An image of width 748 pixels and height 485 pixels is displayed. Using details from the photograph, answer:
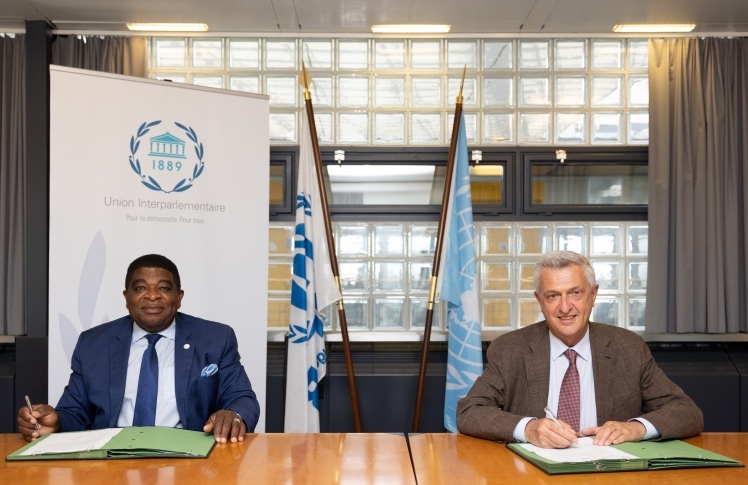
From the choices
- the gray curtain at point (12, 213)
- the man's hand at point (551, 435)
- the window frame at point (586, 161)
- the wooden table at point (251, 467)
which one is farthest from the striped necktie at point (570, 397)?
the gray curtain at point (12, 213)

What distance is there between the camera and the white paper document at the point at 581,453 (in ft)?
6.00

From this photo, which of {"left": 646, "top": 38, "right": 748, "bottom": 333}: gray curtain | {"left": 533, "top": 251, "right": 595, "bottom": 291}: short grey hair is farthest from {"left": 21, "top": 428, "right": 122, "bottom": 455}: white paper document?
{"left": 646, "top": 38, "right": 748, "bottom": 333}: gray curtain

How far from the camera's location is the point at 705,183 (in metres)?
4.34

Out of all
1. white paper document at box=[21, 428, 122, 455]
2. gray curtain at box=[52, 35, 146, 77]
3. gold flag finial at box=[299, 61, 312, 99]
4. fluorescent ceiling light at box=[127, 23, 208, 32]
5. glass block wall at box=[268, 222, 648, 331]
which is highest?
fluorescent ceiling light at box=[127, 23, 208, 32]

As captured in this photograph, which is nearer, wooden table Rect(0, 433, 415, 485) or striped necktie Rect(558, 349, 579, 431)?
wooden table Rect(0, 433, 415, 485)

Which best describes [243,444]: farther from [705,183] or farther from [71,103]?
[705,183]

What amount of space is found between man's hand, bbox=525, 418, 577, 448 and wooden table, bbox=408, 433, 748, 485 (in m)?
0.09

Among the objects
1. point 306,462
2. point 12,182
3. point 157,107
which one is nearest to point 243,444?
point 306,462

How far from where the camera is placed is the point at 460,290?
416 centimetres

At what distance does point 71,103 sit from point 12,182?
1133mm

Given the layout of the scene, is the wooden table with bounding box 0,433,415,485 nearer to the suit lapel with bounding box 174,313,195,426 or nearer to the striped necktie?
the suit lapel with bounding box 174,313,195,426

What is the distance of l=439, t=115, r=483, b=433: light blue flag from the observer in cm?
411

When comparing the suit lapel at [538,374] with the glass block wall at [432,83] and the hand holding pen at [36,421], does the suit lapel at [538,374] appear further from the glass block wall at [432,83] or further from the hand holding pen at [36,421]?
the glass block wall at [432,83]

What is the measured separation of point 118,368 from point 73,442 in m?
0.49
